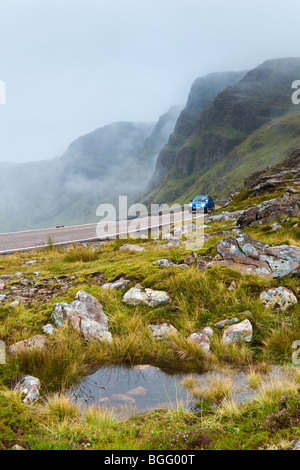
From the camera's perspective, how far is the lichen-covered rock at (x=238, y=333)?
521cm

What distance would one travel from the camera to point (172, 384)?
4398 mm

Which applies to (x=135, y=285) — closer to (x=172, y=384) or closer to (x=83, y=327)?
(x=83, y=327)

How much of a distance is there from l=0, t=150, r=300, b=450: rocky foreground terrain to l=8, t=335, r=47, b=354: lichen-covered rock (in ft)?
0.06

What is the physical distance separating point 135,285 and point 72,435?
410 cm

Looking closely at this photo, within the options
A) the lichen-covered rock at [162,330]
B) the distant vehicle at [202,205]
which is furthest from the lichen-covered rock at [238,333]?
the distant vehicle at [202,205]

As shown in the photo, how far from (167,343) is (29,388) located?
2389mm

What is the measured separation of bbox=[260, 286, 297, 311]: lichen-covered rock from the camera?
5.84 meters

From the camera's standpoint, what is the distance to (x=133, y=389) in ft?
14.3

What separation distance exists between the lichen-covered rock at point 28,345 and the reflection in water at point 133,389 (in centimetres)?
100

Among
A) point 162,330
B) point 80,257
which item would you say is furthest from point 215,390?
point 80,257
